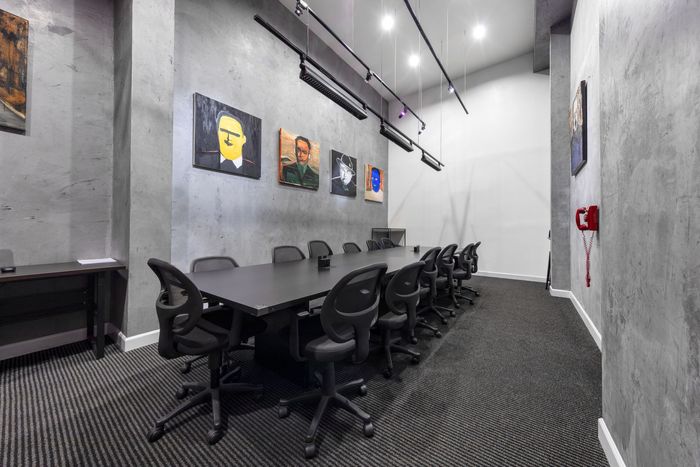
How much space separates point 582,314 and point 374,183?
5097mm

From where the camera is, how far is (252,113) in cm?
423

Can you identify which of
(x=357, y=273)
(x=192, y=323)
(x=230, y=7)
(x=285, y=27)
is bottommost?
(x=192, y=323)

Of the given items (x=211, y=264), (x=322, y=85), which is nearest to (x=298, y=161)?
(x=322, y=85)

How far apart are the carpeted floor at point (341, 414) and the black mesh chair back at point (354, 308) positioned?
556 millimetres

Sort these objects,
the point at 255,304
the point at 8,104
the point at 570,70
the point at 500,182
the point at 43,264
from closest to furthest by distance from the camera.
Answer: the point at 255,304 → the point at 8,104 → the point at 43,264 → the point at 570,70 → the point at 500,182

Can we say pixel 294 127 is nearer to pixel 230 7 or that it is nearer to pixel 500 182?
pixel 230 7

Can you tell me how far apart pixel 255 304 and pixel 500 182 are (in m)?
6.54

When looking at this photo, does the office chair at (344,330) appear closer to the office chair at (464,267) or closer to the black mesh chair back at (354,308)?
the black mesh chair back at (354,308)

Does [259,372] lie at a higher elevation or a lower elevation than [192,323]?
lower

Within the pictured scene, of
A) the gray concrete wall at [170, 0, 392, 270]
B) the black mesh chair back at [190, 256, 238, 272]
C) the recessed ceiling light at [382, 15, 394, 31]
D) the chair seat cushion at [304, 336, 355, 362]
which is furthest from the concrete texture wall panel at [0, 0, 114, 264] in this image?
the recessed ceiling light at [382, 15, 394, 31]

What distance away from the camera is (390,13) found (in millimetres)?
4652

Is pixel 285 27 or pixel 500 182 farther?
pixel 500 182

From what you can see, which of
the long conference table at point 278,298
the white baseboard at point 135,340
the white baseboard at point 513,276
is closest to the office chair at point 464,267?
the long conference table at point 278,298

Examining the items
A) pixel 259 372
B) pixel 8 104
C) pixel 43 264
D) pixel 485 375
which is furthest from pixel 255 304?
pixel 8 104
